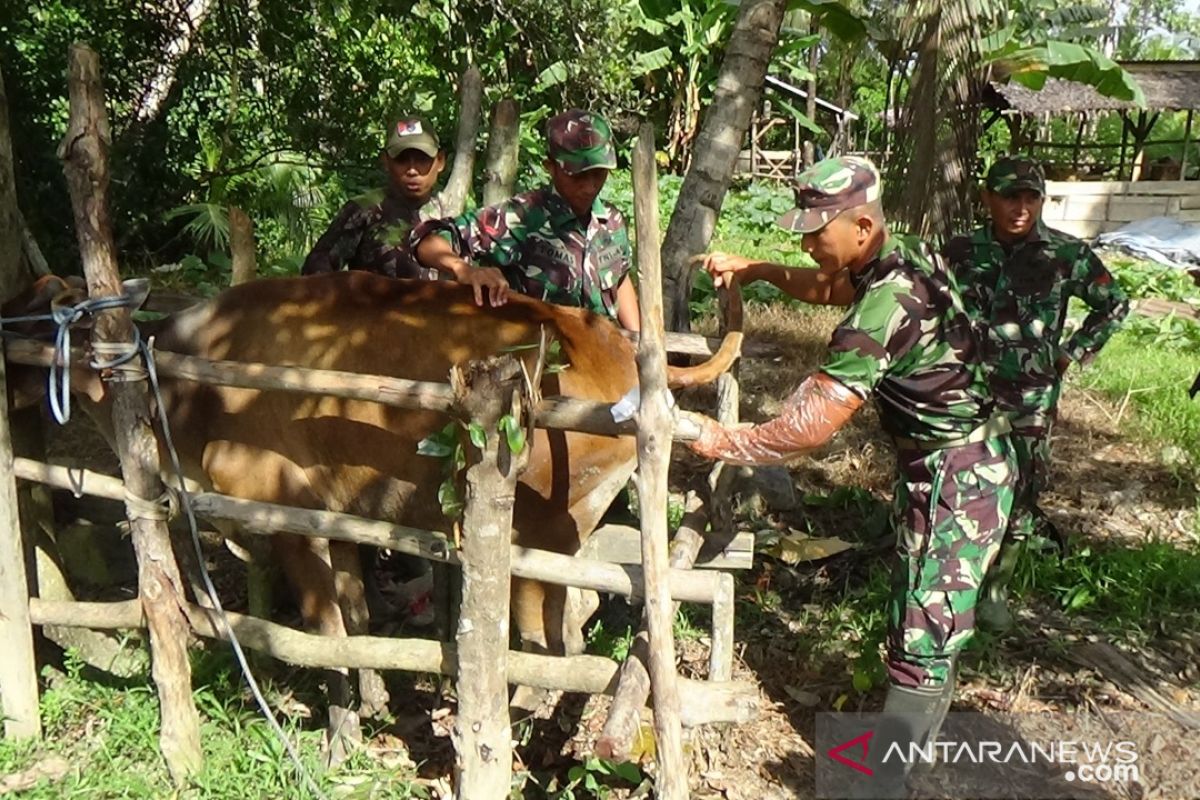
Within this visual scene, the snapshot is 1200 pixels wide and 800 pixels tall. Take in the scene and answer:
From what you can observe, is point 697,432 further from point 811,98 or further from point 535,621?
point 811,98

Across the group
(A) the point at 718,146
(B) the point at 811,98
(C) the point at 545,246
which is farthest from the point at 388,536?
(B) the point at 811,98

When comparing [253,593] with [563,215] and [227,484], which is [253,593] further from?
[563,215]

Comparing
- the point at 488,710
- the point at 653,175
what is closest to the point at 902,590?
the point at 488,710

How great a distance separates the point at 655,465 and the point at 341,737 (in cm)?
196

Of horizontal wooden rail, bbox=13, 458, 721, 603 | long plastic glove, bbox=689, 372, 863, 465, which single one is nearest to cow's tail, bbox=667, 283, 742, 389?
long plastic glove, bbox=689, 372, 863, 465

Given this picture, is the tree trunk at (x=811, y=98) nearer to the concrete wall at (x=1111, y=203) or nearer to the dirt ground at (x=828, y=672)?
the concrete wall at (x=1111, y=203)

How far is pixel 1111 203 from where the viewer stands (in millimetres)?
18891

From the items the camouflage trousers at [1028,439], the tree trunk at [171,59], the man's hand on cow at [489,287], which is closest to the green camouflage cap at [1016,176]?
the camouflage trousers at [1028,439]

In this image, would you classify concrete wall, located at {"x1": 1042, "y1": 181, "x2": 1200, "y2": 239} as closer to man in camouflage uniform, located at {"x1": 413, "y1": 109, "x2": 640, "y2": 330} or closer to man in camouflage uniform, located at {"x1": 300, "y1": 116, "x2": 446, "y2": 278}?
man in camouflage uniform, located at {"x1": 413, "y1": 109, "x2": 640, "y2": 330}

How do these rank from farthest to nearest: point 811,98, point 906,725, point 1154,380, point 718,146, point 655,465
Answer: point 811,98 < point 1154,380 < point 718,146 < point 906,725 < point 655,465

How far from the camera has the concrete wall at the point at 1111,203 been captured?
1869 cm

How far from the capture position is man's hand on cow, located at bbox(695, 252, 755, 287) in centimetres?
374

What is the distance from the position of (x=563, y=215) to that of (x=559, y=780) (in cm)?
235

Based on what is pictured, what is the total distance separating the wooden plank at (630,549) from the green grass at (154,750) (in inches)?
47.4
